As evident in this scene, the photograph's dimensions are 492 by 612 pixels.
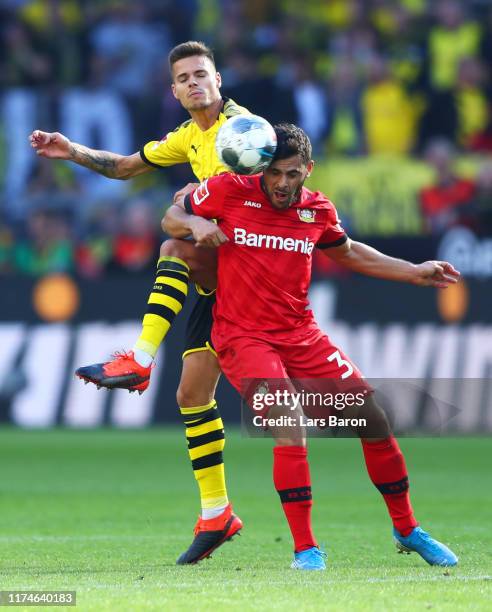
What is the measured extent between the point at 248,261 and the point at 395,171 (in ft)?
32.1

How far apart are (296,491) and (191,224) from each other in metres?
1.46

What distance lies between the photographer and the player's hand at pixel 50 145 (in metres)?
7.92

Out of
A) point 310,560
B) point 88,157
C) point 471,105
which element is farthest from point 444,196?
point 310,560

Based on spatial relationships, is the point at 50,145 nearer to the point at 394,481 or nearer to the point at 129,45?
the point at 394,481

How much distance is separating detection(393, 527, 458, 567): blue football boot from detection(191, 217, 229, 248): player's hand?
5.72 feet

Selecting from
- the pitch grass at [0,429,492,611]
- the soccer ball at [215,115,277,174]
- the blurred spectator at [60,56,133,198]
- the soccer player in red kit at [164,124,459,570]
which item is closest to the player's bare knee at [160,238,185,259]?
the soccer player in red kit at [164,124,459,570]

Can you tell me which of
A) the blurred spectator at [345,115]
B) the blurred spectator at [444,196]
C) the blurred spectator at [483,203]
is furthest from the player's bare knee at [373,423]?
the blurred spectator at [345,115]

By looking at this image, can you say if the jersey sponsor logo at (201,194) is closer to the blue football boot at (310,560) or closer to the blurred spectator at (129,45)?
the blue football boot at (310,560)

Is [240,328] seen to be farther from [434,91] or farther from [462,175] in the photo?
[434,91]

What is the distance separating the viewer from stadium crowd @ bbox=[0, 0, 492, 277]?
17.2 metres

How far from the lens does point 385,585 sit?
6133mm

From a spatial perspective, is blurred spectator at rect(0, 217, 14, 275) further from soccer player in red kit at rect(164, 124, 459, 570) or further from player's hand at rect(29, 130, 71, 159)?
soccer player in red kit at rect(164, 124, 459, 570)

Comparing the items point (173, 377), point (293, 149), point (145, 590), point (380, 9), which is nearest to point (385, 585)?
point (145, 590)

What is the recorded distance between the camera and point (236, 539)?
8.48m
